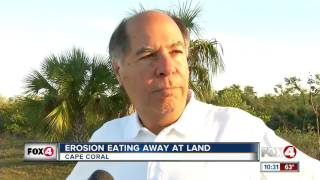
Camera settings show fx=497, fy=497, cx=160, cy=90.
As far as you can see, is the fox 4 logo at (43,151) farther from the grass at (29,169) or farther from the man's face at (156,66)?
the grass at (29,169)

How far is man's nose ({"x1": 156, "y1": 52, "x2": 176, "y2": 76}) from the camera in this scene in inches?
53.6

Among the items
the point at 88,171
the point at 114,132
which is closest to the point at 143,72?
the point at 114,132

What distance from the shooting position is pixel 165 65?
1.37 metres

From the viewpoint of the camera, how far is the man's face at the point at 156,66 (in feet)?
4.51

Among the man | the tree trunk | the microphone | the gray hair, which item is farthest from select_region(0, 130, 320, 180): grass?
the microphone

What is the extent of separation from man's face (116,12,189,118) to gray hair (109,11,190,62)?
35mm

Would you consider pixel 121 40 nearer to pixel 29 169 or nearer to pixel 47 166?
pixel 29 169

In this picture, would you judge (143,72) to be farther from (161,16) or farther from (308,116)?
(308,116)

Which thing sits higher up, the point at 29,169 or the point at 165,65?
the point at 29,169

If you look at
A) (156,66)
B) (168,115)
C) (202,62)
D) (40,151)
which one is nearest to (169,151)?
(168,115)

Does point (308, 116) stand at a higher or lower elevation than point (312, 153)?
higher

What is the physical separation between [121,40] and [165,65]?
0.23 metres

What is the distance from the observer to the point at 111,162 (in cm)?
151

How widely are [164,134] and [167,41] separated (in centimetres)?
27
